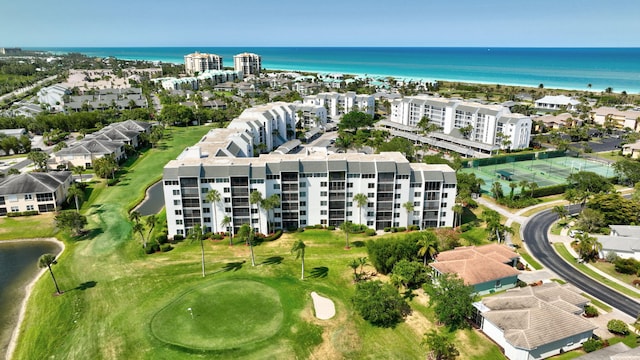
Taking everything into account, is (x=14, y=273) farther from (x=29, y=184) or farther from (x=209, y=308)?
(x=209, y=308)

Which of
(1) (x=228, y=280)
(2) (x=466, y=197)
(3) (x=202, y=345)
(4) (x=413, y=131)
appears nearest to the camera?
(3) (x=202, y=345)

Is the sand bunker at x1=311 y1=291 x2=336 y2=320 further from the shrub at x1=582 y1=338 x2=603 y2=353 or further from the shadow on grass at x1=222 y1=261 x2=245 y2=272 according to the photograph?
the shrub at x1=582 y1=338 x2=603 y2=353

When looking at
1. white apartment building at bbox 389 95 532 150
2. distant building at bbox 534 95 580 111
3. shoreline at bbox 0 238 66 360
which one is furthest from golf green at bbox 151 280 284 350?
distant building at bbox 534 95 580 111

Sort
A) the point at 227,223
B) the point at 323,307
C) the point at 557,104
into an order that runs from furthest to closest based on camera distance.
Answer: the point at 557,104 < the point at 227,223 < the point at 323,307

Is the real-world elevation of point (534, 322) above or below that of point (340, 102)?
below

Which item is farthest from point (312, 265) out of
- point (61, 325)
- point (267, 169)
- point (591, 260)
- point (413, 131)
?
point (413, 131)

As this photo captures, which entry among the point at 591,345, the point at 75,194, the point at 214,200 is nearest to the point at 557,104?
the point at 591,345

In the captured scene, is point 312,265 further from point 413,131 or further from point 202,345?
point 413,131
